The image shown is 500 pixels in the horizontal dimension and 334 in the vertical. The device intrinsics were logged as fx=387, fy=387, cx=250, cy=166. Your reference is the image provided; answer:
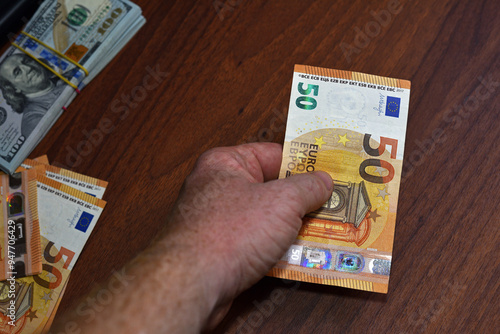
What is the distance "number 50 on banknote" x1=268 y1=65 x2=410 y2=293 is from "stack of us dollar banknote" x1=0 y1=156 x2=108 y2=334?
45 centimetres

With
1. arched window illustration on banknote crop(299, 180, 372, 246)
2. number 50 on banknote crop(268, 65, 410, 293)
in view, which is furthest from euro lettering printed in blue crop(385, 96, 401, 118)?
arched window illustration on banknote crop(299, 180, 372, 246)

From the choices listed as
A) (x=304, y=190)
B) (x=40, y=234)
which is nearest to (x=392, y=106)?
(x=304, y=190)

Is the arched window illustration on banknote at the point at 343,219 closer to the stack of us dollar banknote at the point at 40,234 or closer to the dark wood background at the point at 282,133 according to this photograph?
the dark wood background at the point at 282,133

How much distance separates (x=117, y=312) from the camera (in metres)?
0.58

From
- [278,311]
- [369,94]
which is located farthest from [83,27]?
[278,311]

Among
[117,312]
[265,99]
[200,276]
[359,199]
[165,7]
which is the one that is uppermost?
[165,7]

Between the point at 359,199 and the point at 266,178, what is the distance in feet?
0.64

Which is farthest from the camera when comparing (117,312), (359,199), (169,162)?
(169,162)

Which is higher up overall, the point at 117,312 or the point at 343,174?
the point at 343,174

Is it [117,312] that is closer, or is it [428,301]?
[117,312]

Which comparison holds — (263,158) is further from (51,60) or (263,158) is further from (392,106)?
(51,60)

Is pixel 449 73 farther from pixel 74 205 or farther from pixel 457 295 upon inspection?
pixel 74 205

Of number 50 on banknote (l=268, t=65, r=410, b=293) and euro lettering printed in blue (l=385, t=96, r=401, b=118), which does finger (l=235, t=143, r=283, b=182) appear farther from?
euro lettering printed in blue (l=385, t=96, r=401, b=118)

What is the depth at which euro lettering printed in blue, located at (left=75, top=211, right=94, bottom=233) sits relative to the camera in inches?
34.4
